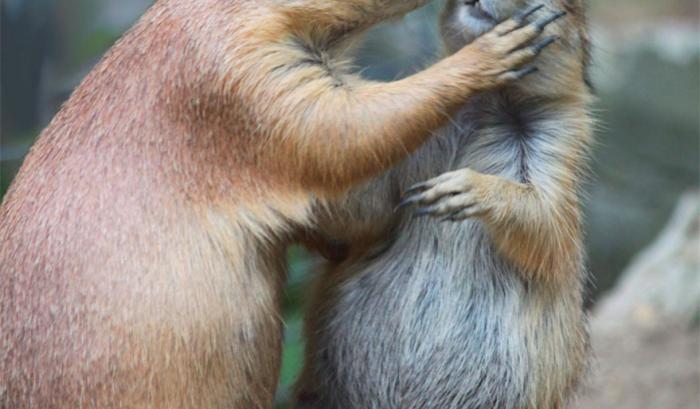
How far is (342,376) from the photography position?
17.0ft

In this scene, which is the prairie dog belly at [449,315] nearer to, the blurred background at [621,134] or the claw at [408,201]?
the claw at [408,201]

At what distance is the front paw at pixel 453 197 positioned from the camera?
4.52m

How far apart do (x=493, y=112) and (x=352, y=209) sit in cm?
75

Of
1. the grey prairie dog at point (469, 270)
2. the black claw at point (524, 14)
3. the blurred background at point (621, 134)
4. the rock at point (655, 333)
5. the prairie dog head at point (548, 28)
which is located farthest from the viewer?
the blurred background at point (621, 134)

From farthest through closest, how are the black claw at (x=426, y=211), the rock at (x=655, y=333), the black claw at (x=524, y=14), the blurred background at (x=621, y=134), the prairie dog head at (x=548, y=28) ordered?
1. the blurred background at (x=621, y=134)
2. the rock at (x=655, y=333)
3. the prairie dog head at (x=548, y=28)
4. the black claw at (x=524, y=14)
5. the black claw at (x=426, y=211)

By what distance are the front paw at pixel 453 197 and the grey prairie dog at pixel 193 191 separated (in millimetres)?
174

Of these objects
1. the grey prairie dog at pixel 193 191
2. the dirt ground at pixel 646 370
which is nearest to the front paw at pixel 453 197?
the grey prairie dog at pixel 193 191

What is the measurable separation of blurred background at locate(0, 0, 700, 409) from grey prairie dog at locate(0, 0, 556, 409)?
3.03m

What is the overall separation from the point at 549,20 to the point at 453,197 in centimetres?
79

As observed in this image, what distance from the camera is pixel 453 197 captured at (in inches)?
178

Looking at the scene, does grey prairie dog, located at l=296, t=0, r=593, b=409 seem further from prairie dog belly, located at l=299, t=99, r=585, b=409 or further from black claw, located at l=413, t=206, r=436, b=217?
black claw, located at l=413, t=206, r=436, b=217

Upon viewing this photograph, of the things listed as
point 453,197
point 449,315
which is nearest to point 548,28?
point 453,197

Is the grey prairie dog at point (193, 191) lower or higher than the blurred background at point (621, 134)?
higher

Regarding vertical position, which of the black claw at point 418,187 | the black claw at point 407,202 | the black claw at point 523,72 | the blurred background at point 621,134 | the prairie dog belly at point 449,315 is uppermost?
the black claw at point 523,72
